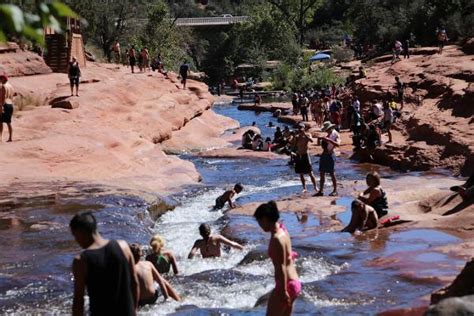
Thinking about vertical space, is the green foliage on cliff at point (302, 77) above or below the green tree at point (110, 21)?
below

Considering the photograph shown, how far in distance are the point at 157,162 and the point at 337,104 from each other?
13006 millimetres

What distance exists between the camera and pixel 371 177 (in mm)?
13992

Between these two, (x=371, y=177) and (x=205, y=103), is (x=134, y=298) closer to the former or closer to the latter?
(x=371, y=177)

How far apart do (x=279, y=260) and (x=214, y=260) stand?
5.66 meters

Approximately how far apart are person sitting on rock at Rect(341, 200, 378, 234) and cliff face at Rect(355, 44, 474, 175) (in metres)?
7.87

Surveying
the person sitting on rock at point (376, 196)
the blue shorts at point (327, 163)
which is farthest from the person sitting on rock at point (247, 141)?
the person sitting on rock at point (376, 196)

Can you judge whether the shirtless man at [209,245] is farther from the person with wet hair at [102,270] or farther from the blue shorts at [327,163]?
the person with wet hair at [102,270]

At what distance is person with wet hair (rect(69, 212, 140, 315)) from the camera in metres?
4.95

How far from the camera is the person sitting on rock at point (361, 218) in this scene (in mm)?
13086

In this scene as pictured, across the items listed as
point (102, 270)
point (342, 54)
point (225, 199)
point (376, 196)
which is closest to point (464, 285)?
point (102, 270)

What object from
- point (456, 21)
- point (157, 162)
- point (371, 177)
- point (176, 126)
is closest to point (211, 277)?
point (371, 177)

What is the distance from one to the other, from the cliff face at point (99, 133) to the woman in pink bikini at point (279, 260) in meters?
11.2

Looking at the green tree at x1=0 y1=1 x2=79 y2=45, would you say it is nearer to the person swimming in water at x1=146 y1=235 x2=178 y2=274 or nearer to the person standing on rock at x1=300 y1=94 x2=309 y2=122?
the person swimming in water at x1=146 y1=235 x2=178 y2=274

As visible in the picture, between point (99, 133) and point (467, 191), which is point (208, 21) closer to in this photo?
point (99, 133)
